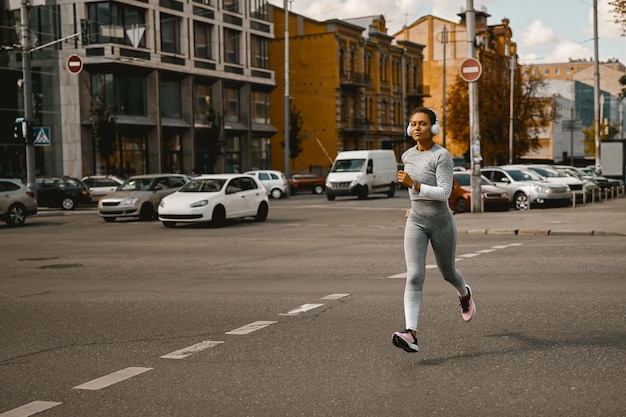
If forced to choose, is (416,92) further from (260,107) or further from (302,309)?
(302,309)

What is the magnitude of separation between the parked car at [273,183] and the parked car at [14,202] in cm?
2160

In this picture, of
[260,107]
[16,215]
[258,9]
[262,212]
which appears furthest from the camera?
[260,107]

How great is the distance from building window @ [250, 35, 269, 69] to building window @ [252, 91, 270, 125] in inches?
84.4

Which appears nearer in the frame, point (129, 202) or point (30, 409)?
point (30, 409)

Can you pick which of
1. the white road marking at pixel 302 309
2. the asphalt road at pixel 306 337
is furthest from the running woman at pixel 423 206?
the white road marking at pixel 302 309

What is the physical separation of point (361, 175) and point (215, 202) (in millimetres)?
20210

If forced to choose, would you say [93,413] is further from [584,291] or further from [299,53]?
[299,53]

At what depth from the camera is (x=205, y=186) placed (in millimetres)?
24234

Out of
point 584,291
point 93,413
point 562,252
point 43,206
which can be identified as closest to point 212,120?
point 43,206

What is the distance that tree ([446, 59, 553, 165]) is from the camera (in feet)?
224

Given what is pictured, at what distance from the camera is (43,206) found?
37156 mm

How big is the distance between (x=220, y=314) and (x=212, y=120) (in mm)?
46871

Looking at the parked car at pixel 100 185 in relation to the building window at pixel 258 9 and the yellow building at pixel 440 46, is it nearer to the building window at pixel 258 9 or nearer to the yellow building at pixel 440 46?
the building window at pixel 258 9

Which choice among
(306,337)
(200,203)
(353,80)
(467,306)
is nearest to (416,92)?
(353,80)
